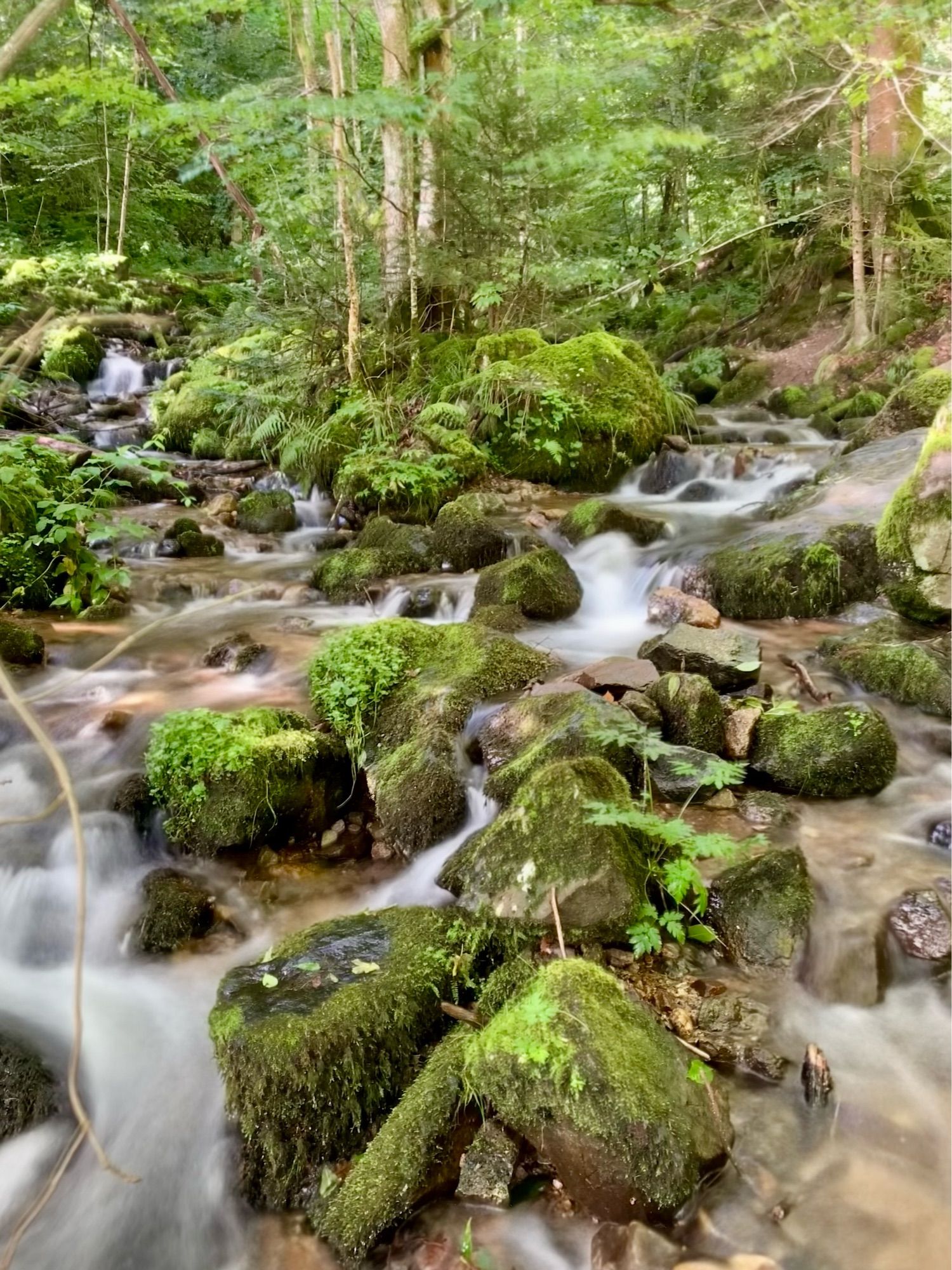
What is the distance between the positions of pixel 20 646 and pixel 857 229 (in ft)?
42.6

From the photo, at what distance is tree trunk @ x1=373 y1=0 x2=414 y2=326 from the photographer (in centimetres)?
966

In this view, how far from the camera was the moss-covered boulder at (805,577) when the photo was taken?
19.2 ft

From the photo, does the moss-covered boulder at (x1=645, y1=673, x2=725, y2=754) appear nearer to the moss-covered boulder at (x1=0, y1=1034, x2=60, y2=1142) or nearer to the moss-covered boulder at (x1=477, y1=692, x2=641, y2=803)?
the moss-covered boulder at (x1=477, y1=692, x2=641, y2=803)

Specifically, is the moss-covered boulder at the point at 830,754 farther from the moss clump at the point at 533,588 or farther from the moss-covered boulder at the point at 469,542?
the moss-covered boulder at the point at 469,542

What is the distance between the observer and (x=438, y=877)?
3.42 m

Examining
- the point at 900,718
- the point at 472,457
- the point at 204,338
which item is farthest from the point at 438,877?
the point at 204,338

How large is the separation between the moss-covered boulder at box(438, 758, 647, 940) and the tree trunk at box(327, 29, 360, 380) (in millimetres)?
6998

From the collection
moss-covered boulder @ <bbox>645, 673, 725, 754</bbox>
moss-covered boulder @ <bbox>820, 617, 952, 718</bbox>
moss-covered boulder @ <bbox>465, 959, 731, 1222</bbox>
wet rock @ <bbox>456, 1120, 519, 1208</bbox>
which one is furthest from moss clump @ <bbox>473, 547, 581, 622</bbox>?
wet rock @ <bbox>456, 1120, 519, 1208</bbox>

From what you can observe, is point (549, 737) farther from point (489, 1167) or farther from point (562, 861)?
point (489, 1167)

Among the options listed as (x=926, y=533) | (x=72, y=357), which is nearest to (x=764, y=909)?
(x=926, y=533)

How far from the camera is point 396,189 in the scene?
9.77 meters

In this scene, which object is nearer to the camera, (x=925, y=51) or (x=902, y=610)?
(x=902, y=610)

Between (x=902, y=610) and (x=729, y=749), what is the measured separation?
2.24 metres

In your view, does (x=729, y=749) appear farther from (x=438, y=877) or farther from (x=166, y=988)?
(x=166, y=988)
